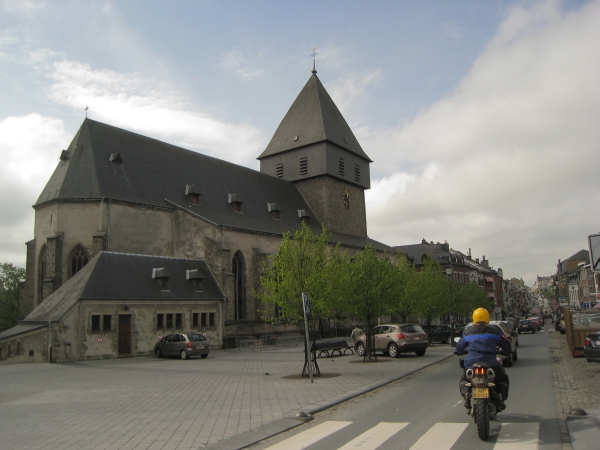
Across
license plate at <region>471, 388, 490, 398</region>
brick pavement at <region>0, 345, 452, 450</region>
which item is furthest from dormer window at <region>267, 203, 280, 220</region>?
license plate at <region>471, 388, 490, 398</region>

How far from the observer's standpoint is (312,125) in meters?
51.0

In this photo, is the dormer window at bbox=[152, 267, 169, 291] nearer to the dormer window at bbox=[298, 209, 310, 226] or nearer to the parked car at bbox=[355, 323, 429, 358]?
the parked car at bbox=[355, 323, 429, 358]

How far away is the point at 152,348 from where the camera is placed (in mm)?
27078

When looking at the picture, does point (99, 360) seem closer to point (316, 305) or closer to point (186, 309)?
point (186, 309)

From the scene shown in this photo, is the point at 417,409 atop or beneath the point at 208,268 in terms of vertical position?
beneath

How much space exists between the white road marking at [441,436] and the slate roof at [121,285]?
2031 centimetres

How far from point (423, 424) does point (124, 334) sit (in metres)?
20.9

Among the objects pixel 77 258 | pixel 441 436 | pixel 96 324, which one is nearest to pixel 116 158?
pixel 77 258

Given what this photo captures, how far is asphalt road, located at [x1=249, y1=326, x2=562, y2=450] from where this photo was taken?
23.1 ft

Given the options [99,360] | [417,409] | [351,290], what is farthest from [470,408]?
[99,360]

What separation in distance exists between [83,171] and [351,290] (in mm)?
19458

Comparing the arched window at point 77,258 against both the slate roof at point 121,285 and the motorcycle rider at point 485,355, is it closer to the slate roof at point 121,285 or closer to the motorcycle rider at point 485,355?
the slate roof at point 121,285

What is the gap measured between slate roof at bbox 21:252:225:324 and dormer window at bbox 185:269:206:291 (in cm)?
24

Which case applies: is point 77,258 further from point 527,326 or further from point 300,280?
point 527,326
